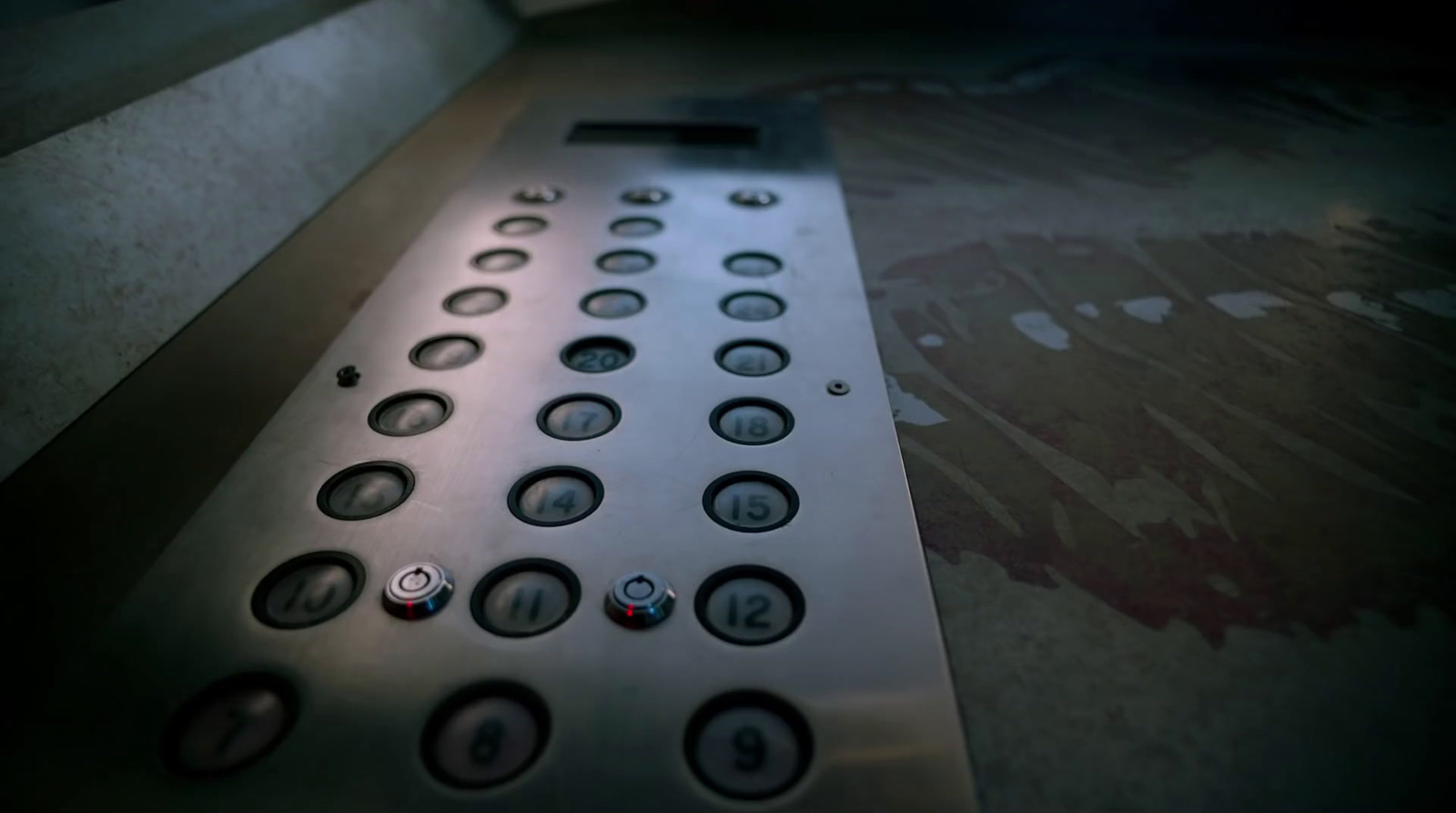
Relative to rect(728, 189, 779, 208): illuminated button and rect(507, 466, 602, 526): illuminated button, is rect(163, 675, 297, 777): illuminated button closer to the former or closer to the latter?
rect(507, 466, 602, 526): illuminated button

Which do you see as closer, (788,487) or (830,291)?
(788,487)

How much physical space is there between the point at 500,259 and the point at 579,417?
0.32 metres

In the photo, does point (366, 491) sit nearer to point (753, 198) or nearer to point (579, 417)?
point (579, 417)

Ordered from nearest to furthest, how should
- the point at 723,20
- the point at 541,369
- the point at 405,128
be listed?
the point at 541,369, the point at 405,128, the point at 723,20

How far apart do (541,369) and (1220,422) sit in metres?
0.56

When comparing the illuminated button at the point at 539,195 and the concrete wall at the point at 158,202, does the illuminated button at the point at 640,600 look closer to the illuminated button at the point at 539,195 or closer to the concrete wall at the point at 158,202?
the concrete wall at the point at 158,202

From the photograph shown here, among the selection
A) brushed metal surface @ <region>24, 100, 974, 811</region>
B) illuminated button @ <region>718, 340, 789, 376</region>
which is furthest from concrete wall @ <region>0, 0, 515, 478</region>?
illuminated button @ <region>718, 340, 789, 376</region>

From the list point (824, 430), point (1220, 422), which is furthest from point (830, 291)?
point (1220, 422)

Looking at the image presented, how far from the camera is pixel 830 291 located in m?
0.82

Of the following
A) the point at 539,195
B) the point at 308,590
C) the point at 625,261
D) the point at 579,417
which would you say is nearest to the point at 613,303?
the point at 625,261

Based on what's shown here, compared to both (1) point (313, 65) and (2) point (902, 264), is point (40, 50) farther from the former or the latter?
(2) point (902, 264)

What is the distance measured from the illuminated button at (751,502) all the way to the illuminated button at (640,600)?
73 mm

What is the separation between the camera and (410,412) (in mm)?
662

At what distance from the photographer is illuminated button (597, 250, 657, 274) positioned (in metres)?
0.88
